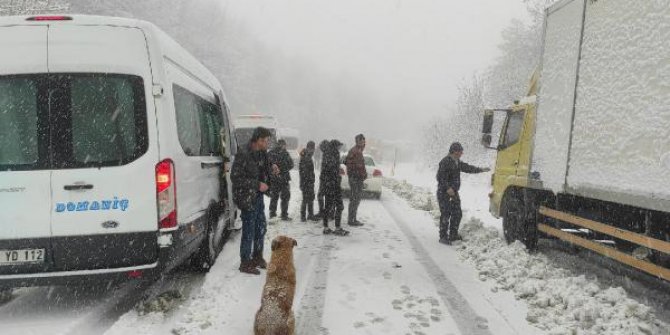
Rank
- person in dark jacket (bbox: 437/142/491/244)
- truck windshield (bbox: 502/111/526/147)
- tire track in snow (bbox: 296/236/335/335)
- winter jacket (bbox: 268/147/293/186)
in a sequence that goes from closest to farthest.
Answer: tire track in snow (bbox: 296/236/335/335) → truck windshield (bbox: 502/111/526/147) → person in dark jacket (bbox: 437/142/491/244) → winter jacket (bbox: 268/147/293/186)

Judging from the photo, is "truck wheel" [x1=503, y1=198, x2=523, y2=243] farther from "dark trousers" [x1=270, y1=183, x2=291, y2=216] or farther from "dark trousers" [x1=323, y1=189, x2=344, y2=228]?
"dark trousers" [x1=270, y1=183, x2=291, y2=216]

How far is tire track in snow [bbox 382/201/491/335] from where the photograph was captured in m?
4.18

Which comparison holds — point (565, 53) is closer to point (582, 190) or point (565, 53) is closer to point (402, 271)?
point (582, 190)

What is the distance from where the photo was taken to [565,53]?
5625mm

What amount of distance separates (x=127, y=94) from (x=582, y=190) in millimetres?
4789

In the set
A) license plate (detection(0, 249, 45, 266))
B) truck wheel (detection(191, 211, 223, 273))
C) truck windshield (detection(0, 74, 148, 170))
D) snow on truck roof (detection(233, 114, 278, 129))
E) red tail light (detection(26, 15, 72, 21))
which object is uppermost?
red tail light (detection(26, 15, 72, 21))

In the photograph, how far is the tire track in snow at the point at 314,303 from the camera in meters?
4.04

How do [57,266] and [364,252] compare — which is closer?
[57,266]

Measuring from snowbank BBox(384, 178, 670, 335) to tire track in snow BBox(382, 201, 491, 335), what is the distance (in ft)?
1.66

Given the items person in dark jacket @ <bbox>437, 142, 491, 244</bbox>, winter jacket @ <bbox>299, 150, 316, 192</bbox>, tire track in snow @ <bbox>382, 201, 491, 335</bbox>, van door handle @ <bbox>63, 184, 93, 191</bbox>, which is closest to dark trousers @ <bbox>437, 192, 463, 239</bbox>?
person in dark jacket @ <bbox>437, 142, 491, 244</bbox>

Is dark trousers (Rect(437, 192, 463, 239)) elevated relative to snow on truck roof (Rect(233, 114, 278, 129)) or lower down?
lower down

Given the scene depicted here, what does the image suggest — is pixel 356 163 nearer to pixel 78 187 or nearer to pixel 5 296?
pixel 78 187

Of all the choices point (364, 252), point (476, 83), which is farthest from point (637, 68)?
point (476, 83)

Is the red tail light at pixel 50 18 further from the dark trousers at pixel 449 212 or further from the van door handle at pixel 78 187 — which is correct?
the dark trousers at pixel 449 212
